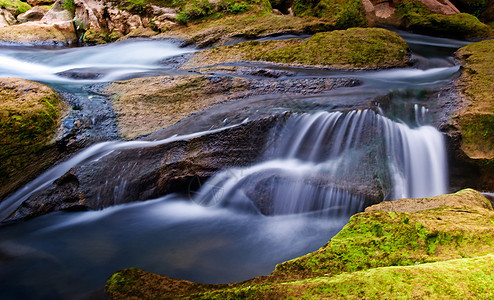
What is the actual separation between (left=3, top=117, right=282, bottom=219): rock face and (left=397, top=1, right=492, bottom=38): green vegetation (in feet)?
29.7

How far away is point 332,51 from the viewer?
22.6ft

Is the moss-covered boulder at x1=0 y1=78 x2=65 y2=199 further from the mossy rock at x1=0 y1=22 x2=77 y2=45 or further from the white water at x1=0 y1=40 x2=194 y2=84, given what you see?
the mossy rock at x1=0 y1=22 x2=77 y2=45

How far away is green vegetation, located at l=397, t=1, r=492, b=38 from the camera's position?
9.94m

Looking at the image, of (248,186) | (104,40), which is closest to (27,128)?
(248,186)

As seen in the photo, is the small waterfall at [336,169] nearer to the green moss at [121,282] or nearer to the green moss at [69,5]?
the green moss at [121,282]

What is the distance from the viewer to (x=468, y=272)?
147cm

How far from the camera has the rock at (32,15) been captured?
13.1m

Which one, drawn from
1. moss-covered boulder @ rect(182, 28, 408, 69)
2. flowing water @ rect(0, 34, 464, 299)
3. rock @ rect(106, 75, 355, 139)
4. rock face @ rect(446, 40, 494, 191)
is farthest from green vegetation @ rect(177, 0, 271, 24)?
rock face @ rect(446, 40, 494, 191)

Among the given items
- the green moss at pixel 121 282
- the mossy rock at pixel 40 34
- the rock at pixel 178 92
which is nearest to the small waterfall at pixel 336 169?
the rock at pixel 178 92

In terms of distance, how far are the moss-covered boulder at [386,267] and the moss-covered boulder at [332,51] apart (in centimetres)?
469

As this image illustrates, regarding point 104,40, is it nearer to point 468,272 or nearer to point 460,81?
point 460,81

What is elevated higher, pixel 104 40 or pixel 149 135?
pixel 104 40

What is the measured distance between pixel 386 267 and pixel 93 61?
8733 millimetres

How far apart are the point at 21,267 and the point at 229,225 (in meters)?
2.30
